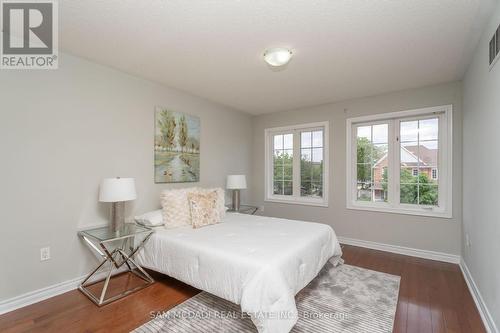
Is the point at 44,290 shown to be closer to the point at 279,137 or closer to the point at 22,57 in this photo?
the point at 22,57

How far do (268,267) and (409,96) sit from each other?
10.6ft

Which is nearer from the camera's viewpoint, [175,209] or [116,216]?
[116,216]

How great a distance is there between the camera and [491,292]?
1.82 metres

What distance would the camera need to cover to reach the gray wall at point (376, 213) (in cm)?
311

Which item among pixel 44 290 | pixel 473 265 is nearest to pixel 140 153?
pixel 44 290

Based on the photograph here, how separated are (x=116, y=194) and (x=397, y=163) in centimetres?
378

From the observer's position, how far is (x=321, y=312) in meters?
2.01

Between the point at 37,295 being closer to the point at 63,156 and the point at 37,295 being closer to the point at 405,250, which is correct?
the point at 63,156

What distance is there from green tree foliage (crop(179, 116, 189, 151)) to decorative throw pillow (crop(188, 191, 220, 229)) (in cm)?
91

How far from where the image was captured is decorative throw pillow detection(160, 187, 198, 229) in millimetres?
2730

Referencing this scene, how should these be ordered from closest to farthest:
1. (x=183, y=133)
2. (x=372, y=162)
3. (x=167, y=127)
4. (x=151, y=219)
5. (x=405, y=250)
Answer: (x=151, y=219), (x=167, y=127), (x=405, y=250), (x=183, y=133), (x=372, y=162)

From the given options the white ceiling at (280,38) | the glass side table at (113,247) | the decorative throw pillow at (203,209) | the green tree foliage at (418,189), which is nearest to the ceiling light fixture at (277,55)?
the white ceiling at (280,38)

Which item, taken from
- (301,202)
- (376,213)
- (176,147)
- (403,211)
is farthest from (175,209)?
(403,211)

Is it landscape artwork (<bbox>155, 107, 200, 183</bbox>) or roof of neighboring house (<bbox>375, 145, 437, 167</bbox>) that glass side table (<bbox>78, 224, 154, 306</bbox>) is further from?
roof of neighboring house (<bbox>375, 145, 437, 167</bbox>)
